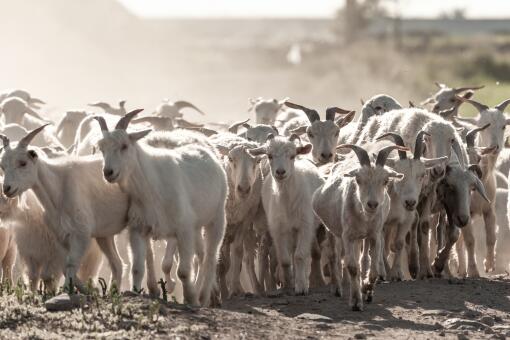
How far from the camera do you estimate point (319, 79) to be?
2018 inches

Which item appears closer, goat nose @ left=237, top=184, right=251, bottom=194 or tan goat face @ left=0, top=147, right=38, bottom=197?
tan goat face @ left=0, top=147, right=38, bottom=197

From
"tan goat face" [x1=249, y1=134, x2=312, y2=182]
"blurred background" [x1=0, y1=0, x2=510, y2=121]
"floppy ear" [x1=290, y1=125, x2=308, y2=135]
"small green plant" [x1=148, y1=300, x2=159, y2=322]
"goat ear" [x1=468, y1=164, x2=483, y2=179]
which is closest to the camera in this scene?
"small green plant" [x1=148, y1=300, x2=159, y2=322]

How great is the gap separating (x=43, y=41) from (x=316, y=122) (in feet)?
170

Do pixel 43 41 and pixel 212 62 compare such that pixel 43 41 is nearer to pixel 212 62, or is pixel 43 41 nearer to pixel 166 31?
pixel 212 62

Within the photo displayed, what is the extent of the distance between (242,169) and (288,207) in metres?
0.64

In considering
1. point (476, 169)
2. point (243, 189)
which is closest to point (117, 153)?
point (243, 189)

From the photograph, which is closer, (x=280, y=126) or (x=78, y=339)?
(x=78, y=339)

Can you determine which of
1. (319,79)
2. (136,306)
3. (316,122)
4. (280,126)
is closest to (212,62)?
(319,79)

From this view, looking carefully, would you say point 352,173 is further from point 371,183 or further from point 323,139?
point 323,139

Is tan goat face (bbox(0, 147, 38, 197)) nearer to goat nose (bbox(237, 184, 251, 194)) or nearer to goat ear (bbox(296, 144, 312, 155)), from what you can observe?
goat nose (bbox(237, 184, 251, 194))

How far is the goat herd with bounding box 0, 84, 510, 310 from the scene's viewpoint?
10.6 metres

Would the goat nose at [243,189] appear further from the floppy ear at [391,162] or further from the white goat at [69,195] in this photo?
the white goat at [69,195]

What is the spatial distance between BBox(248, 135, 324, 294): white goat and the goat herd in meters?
0.01

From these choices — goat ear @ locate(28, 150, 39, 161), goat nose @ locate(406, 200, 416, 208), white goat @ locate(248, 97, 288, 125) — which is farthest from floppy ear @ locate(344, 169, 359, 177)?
white goat @ locate(248, 97, 288, 125)
